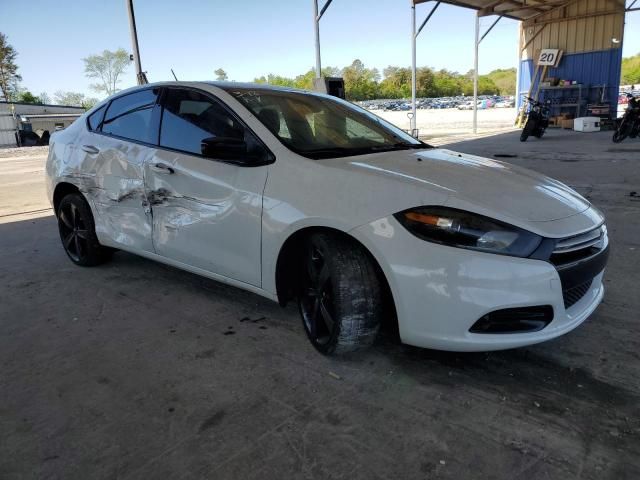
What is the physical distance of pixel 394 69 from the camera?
100438 mm

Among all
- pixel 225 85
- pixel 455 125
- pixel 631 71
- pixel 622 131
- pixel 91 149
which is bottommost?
pixel 455 125

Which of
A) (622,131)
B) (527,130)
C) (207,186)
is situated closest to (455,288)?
(207,186)

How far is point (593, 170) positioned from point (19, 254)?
27.9ft

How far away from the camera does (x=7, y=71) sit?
216ft

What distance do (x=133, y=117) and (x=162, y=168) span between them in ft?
2.27

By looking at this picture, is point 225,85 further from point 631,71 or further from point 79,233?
point 631,71

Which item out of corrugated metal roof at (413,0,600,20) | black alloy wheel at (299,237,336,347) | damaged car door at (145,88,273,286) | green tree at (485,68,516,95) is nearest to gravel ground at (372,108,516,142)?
corrugated metal roof at (413,0,600,20)

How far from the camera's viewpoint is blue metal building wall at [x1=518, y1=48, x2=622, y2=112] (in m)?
18.8

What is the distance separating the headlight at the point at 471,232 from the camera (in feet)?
6.97

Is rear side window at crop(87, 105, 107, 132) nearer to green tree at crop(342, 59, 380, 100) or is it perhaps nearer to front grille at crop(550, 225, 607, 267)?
front grille at crop(550, 225, 607, 267)

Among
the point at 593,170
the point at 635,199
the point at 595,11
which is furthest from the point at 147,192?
the point at 595,11

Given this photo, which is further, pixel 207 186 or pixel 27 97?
pixel 27 97

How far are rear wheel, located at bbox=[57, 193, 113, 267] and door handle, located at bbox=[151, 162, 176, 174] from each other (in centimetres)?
111

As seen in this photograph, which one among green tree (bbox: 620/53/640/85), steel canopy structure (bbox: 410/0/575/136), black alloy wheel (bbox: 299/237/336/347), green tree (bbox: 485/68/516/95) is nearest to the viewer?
black alloy wheel (bbox: 299/237/336/347)
